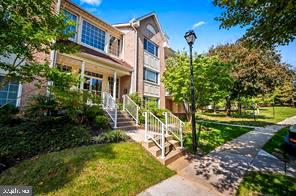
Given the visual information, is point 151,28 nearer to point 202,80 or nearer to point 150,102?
point 150,102

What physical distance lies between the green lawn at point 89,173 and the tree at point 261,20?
220 inches

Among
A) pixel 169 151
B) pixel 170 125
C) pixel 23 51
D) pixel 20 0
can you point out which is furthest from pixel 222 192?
pixel 20 0

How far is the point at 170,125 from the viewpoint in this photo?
8.59 metres

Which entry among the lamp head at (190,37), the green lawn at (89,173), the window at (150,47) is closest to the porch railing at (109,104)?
the green lawn at (89,173)

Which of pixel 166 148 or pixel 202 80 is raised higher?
pixel 202 80

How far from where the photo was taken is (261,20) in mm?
5672

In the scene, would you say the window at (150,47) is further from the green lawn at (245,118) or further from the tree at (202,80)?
the green lawn at (245,118)

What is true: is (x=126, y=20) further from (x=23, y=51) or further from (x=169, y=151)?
(x=169, y=151)

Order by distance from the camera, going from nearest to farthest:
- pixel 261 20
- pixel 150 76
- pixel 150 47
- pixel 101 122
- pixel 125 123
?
1. pixel 261 20
2. pixel 101 122
3. pixel 125 123
4. pixel 150 76
5. pixel 150 47

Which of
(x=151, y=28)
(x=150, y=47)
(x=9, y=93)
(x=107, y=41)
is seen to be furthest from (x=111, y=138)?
(x=151, y=28)

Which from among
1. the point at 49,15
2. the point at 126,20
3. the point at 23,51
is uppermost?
the point at 126,20

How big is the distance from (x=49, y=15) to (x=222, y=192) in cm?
768

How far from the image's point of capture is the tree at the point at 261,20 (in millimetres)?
4868

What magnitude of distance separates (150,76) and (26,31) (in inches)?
503
